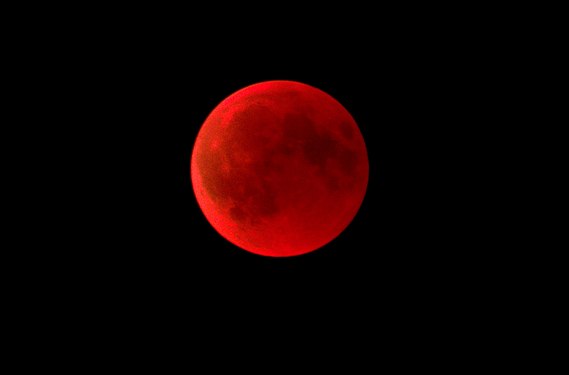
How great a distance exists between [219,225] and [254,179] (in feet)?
3.52

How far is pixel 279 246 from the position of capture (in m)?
5.42

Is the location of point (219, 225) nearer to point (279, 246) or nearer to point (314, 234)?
point (279, 246)

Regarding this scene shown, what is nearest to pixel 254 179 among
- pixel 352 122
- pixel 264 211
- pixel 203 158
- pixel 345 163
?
pixel 264 211

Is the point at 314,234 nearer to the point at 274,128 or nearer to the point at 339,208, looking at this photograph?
the point at 339,208

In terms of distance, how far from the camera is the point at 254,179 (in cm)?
489

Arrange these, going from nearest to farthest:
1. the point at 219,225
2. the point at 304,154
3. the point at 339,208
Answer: the point at 304,154 < the point at 339,208 < the point at 219,225

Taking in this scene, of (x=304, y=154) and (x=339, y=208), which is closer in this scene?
(x=304, y=154)

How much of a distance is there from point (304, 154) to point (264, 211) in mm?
828

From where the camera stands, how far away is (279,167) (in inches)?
191

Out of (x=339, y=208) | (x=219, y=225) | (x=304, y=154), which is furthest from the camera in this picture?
(x=219, y=225)

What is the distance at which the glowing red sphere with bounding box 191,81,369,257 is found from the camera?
4883 millimetres

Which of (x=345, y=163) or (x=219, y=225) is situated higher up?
(x=345, y=163)

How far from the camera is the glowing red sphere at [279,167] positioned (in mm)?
4883

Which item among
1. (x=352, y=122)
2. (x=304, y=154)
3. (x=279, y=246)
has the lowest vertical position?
(x=279, y=246)
